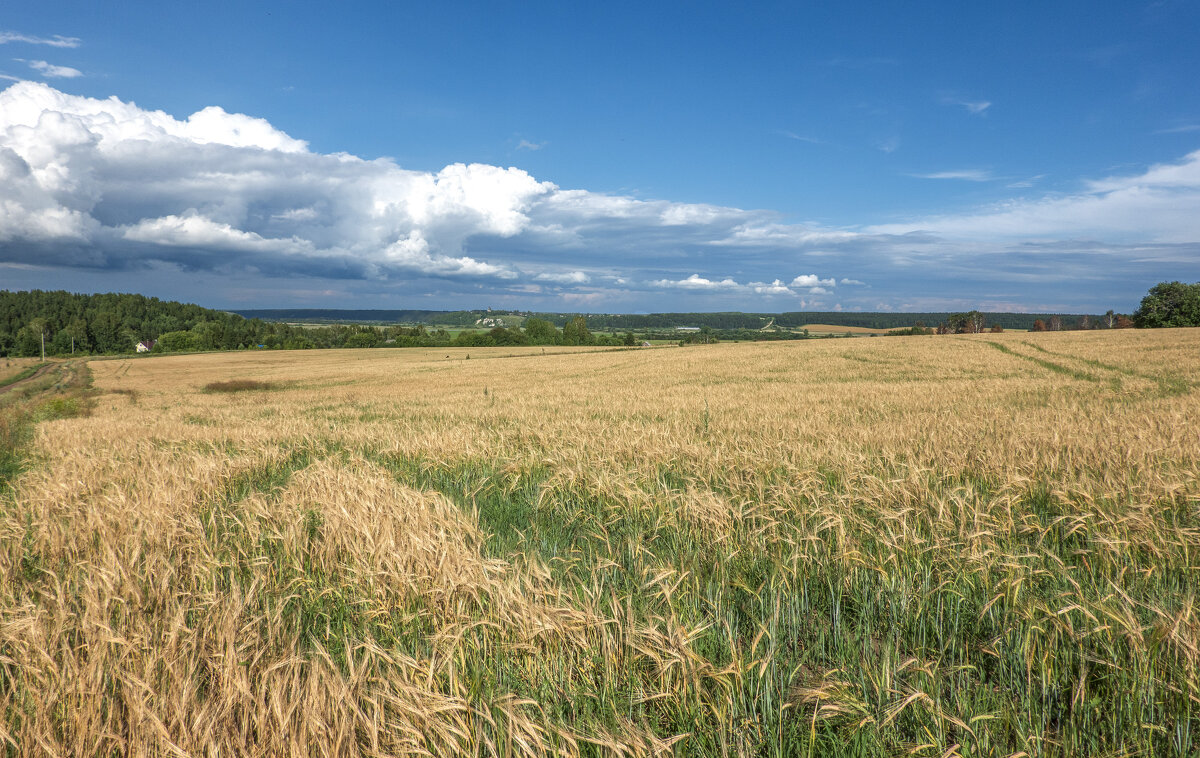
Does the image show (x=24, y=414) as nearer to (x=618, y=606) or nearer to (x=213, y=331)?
(x=618, y=606)

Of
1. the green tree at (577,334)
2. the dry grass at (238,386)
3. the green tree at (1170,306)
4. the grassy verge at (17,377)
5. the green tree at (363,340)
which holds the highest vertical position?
the green tree at (1170,306)

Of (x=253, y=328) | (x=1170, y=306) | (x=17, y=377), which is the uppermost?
(x=1170, y=306)

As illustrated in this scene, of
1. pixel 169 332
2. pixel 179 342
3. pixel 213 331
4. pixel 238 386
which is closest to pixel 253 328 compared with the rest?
pixel 213 331

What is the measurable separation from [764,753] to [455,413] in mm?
13665

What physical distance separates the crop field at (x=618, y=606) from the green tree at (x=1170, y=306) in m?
119

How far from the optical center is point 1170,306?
311 ft

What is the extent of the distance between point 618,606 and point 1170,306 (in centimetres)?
13617

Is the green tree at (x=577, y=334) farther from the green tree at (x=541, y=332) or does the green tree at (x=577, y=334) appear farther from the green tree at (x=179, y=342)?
the green tree at (x=179, y=342)

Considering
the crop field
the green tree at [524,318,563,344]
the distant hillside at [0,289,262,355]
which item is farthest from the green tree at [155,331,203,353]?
the crop field

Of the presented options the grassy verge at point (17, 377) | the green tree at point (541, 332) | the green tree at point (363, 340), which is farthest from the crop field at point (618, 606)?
the green tree at point (363, 340)

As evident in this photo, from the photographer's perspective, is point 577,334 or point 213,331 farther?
point 213,331

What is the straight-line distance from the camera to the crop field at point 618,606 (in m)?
1.99

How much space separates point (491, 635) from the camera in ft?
8.85

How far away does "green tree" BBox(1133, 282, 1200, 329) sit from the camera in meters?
90.2
